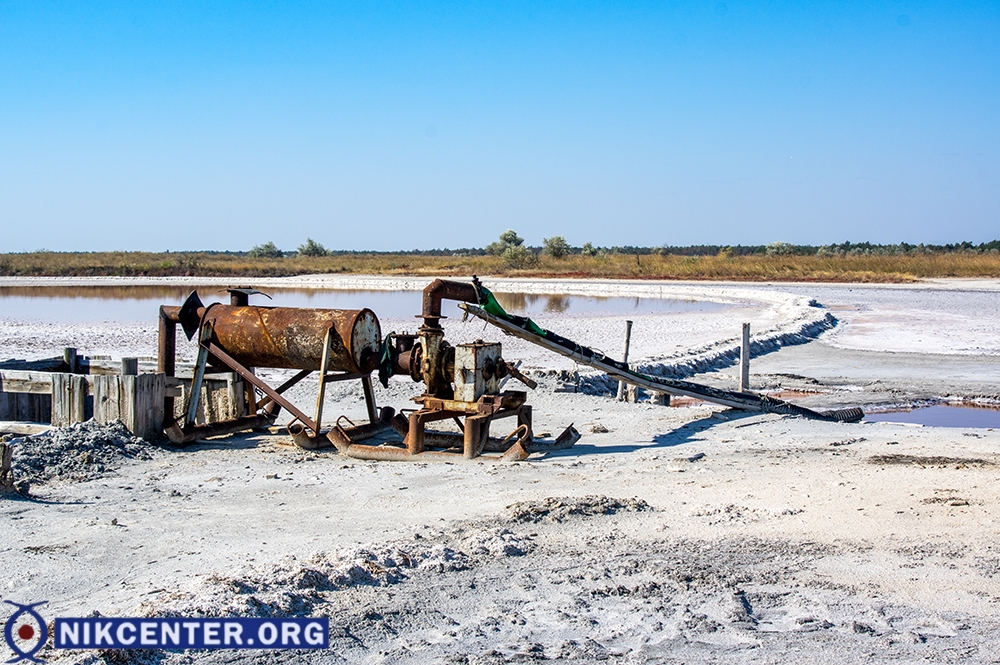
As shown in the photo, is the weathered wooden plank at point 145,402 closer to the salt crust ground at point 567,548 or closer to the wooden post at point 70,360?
the salt crust ground at point 567,548

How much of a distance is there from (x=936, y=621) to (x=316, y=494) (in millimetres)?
4966

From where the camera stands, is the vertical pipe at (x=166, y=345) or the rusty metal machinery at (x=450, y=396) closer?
the rusty metal machinery at (x=450, y=396)

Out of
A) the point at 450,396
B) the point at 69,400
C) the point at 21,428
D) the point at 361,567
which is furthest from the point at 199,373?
the point at 361,567

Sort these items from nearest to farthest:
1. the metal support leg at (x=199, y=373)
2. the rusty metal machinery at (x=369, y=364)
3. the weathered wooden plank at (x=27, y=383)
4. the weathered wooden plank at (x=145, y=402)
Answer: the rusty metal machinery at (x=369, y=364) < the weathered wooden plank at (x=145, y=402) < the metal support leg at (x=199, y=373) < the weathered wooden plank at (x=27, y=383)

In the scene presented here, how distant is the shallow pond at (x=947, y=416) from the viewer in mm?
12852

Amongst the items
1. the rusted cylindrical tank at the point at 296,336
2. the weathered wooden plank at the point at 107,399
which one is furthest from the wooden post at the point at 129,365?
the rusted cylindrical tank at the point at 296,336

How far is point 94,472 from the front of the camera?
8.95m

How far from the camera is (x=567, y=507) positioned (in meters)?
7.04

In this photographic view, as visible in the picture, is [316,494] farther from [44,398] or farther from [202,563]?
[44,398]

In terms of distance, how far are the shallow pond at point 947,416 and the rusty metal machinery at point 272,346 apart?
286 inches

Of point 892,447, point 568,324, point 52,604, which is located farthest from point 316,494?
point 568,324

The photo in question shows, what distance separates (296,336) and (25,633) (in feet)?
19.1

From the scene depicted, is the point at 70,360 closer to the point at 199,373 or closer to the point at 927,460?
the point at 199,373

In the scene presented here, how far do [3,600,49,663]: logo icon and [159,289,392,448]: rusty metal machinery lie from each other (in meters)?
5.24
